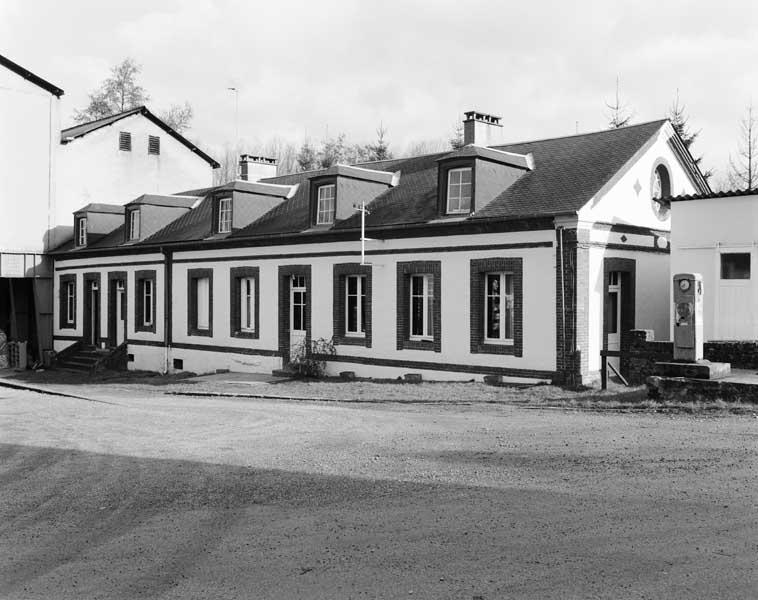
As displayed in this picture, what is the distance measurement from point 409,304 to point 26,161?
1856 cm

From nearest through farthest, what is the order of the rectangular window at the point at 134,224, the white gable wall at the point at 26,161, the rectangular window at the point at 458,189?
the rectangular window at the point at 458,189, the rectangular window at the point at 134,224, the white gable wall at the point at 26,161

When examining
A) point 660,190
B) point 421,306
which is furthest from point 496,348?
point 660,190

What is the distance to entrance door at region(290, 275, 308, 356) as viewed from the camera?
23.3 metres

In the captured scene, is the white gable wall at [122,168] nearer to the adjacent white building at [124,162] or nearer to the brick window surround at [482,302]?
the adjacent white building at [124,162]

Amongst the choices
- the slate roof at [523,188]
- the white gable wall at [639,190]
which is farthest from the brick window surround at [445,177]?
the white gable wall at [639,190]

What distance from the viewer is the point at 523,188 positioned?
1970cm

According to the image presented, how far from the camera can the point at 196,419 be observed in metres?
14.4

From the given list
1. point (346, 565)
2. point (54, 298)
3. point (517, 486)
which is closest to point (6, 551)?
point (346, 565)

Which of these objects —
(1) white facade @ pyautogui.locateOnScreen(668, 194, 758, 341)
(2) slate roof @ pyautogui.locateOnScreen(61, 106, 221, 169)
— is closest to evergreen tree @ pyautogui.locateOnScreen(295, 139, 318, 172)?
(2) slate roof @ pyautogui.locateOnScreen(61, 106, 221, 169)

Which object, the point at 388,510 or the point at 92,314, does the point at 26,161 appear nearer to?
→ the point at 92,314

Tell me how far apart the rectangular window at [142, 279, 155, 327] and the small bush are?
8.45 meters

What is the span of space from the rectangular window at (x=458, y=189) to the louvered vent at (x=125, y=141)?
19.8 metres

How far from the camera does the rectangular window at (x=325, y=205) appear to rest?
22.9 m

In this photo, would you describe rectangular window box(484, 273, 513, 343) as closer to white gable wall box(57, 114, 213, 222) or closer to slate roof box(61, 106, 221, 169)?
white gable wall box(57, 114, 213, 222)
